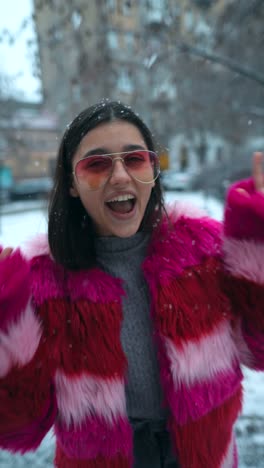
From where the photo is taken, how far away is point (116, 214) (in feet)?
3.79

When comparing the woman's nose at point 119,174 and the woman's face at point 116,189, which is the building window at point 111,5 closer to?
the woman's face at point 116,189

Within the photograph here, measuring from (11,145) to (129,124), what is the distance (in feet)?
50.3

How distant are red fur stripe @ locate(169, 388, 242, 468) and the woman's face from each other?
0.69 meters

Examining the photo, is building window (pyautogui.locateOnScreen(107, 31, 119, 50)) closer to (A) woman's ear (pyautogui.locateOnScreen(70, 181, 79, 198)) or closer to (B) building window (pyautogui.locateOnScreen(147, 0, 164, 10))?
(B) building window (pyautogui.locateOnScreen(147, 0, 164, 10))

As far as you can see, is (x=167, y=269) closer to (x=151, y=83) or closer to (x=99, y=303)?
(x=99, y=303)

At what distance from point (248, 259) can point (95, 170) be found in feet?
1.93

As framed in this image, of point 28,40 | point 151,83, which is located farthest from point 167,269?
point 151,83

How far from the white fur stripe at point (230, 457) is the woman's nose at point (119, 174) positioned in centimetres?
106

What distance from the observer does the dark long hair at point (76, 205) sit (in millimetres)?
1184

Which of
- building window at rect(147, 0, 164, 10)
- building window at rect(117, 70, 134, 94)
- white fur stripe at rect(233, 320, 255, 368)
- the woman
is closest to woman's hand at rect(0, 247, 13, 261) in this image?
the woman

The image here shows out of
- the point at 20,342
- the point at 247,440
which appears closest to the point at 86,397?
the point at 20,342

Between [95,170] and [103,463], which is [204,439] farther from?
[95,170]

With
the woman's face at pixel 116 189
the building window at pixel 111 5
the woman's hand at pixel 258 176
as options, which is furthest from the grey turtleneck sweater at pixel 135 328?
the building window at pixel 111 5

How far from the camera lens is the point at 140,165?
1.17 m
